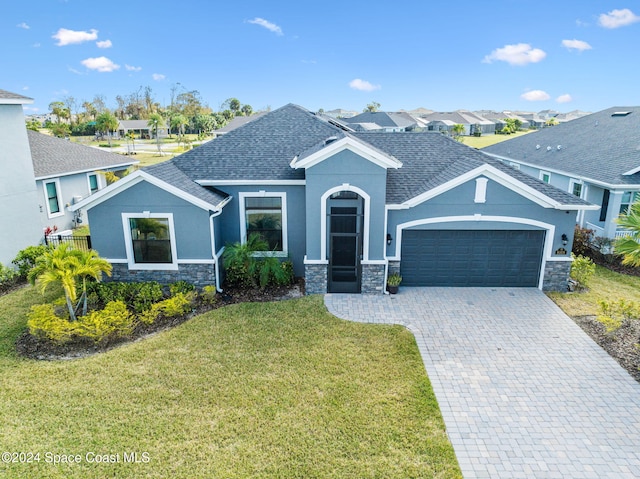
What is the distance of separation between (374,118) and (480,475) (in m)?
54.8

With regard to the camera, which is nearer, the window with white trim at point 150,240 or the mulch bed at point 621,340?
the mulch bed at point 621,340

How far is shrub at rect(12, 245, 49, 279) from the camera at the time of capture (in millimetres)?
14125

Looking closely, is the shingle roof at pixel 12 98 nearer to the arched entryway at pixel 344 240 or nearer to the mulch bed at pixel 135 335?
the mulch bed at pixel 135 335

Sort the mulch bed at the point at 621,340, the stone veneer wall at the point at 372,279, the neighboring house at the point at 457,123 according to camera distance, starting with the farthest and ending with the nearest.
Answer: the neighboring house at the point at 457,123, the stone veneer wall at the point at 372,279, the mulch bed at the point at 621,340

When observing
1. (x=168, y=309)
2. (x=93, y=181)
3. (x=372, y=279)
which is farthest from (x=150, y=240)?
(x=93, y=181)

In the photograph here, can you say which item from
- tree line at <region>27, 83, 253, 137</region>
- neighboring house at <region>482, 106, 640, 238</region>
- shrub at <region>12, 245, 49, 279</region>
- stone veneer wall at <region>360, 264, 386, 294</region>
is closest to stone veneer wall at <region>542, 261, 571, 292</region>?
neighboring house at <region>482, 106, 640, 238</region>

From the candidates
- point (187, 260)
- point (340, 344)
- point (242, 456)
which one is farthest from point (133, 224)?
point (242, 456)

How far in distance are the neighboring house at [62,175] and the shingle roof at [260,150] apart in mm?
9160

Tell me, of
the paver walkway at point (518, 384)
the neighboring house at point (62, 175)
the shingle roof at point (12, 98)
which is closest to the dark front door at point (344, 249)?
the paver walkway at point (518, 384)

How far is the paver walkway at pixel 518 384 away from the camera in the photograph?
21.4 feet

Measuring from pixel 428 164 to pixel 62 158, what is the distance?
19394 mm

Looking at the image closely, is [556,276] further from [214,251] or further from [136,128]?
[136,128]

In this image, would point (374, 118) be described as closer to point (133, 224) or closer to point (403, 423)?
point (133, 224)

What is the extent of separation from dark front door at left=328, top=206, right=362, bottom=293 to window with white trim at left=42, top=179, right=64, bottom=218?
50.3ft
